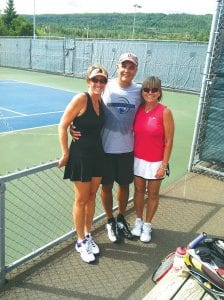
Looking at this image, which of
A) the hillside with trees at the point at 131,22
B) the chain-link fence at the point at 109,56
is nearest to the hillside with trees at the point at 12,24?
the hillside with trees at the point at 131,22

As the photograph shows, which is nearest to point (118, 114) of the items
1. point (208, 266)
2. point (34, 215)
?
point (208, 266)

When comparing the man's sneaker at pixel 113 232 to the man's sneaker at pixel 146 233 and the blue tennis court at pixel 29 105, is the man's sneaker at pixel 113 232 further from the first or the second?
the blue tennis court at pixel 29 105

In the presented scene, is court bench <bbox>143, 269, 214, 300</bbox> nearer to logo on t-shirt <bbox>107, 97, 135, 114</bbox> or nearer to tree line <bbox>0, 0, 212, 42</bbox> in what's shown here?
logo on t-shirt <bbox>107, 97, 135, 114</bbox>

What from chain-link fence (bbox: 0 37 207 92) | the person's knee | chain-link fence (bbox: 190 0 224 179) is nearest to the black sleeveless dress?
the person's knee

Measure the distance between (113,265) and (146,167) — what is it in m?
1.09

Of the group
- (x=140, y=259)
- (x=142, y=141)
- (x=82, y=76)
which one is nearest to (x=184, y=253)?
(x=140, y=259)

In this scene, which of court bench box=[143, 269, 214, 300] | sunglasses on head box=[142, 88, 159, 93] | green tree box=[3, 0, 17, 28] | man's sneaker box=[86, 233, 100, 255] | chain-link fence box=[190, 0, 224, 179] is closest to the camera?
court bench box=[143, 269, 214, 300]

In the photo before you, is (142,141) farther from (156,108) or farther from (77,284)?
(77,284)

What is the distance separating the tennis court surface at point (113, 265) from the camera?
354 cm

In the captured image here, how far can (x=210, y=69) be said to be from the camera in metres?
6.46

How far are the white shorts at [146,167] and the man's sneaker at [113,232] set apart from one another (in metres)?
0.72

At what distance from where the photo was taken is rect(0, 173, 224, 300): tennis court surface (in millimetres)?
3536

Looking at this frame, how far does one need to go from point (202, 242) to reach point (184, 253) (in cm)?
19

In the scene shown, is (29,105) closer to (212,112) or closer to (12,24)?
(212,112)
